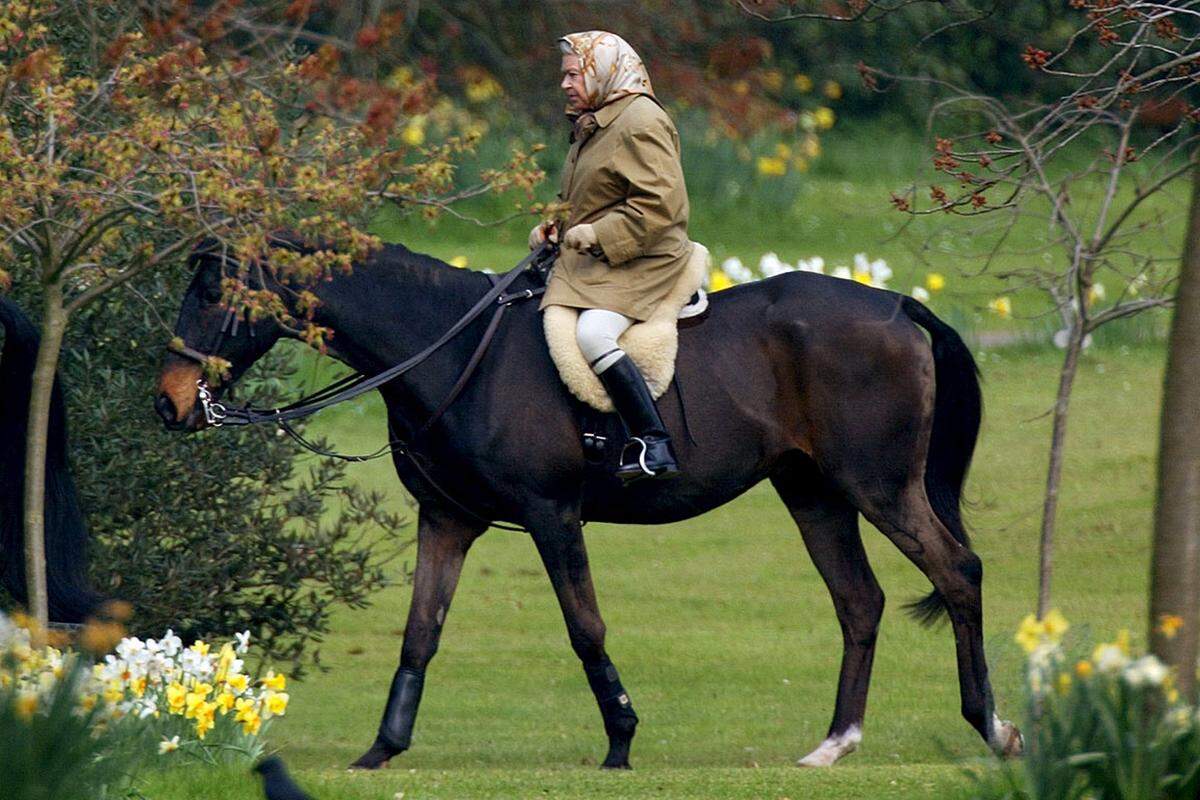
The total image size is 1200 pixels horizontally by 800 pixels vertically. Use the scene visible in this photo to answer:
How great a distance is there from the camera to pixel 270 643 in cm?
940

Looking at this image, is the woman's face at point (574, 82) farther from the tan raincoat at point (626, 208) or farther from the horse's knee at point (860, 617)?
the horse's knee at point (860, 617)

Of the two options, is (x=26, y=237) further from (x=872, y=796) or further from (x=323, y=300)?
(x=872, y=796)

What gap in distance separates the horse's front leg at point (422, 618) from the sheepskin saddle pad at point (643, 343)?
31.8 inches

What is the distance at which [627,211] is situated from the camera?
25.9ft

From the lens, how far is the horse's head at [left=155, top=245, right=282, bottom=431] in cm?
776

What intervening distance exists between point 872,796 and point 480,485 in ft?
7.09

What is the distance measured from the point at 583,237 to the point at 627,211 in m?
0.19

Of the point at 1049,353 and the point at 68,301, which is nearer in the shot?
the point at 68,301

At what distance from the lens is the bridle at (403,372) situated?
25.5 feet

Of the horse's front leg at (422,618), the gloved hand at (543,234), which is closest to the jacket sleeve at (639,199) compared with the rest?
the gloved hand at (543,234)

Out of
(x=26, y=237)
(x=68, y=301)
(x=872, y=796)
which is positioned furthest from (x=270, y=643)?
(x=872, y=796)

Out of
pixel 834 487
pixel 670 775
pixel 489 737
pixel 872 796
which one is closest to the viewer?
pixel 872 796

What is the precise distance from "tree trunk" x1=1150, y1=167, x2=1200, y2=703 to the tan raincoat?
2999mm

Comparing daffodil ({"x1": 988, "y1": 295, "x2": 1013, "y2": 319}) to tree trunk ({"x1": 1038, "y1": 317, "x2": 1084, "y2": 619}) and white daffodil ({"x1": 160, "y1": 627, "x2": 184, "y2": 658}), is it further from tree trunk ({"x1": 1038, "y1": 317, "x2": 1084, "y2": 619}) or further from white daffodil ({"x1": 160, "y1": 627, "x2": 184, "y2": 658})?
white daffodil ({"x1": 160, "y1": 627, "x2": 184, "y2": 658})
